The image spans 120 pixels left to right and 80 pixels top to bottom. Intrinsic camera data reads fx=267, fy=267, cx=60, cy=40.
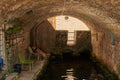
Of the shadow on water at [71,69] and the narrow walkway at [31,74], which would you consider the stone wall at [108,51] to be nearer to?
the shadow on water at [71,69]

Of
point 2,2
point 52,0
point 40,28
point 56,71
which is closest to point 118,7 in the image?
point 52,0

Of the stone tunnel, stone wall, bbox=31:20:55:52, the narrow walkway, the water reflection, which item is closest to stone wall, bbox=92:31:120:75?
the stone tunnel

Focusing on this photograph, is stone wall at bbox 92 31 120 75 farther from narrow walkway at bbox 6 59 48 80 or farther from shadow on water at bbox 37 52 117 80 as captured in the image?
narrow walkway at bbox 6 59 48 80

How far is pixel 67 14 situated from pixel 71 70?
3470 mm

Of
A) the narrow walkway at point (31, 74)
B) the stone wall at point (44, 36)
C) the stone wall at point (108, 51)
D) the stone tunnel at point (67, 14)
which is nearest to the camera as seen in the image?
the stone tunnel at point (67, 14)

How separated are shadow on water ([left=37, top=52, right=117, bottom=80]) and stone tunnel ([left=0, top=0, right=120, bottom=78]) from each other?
98cm

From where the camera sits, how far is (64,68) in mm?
17188

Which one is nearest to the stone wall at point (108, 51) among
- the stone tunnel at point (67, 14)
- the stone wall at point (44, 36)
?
the stone tunnel at point (67, 14)

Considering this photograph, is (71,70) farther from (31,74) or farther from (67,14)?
(31,74)

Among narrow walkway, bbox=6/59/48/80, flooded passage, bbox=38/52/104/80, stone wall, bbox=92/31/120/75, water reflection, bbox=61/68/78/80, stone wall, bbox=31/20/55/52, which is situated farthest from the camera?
stone wall, bbox=31/20/55/52

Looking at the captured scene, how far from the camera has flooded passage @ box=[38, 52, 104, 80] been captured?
47.7ft

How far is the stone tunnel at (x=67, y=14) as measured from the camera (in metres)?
8.62

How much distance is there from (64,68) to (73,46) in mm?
6242

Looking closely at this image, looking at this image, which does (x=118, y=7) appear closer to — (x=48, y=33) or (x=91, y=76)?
(x=91, y=76)
